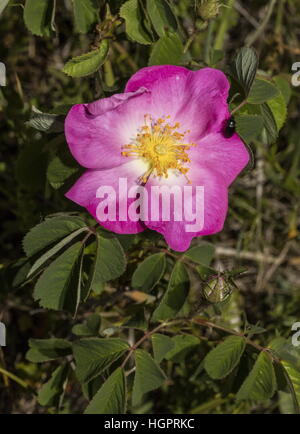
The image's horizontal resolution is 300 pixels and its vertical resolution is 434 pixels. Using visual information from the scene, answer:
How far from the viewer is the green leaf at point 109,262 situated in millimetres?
1477

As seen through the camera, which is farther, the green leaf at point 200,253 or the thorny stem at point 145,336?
the green leaf at point 200,253

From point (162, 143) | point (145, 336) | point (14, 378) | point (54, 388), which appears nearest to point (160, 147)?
point (162, 143)

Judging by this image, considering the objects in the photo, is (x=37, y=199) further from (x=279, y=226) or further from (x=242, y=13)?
(x=242, y=13)

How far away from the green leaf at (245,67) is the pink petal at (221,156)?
0.14 metres

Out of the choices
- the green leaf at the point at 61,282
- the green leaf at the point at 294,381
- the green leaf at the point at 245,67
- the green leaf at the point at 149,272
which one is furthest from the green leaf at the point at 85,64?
the green leaf at the point at 294,381

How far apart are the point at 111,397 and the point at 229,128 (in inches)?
31.0

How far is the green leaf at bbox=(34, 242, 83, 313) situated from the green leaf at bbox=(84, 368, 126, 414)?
0.74 feet

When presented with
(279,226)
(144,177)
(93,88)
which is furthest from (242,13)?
(144,177)

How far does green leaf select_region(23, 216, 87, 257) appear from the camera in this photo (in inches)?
58.2

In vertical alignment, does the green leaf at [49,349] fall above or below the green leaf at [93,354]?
below

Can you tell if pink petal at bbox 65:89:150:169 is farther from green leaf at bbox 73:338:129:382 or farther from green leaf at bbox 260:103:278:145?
green leaf at bbox 73:338:129:382

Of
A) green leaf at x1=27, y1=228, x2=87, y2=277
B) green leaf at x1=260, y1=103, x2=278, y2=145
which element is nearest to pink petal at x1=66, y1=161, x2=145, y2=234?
green leaf at x1=27, y1=228, x2=87, y2=277

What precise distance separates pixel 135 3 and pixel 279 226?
4.65 feet

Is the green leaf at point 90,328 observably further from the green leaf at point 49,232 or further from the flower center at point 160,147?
the flower center at point 160,147
